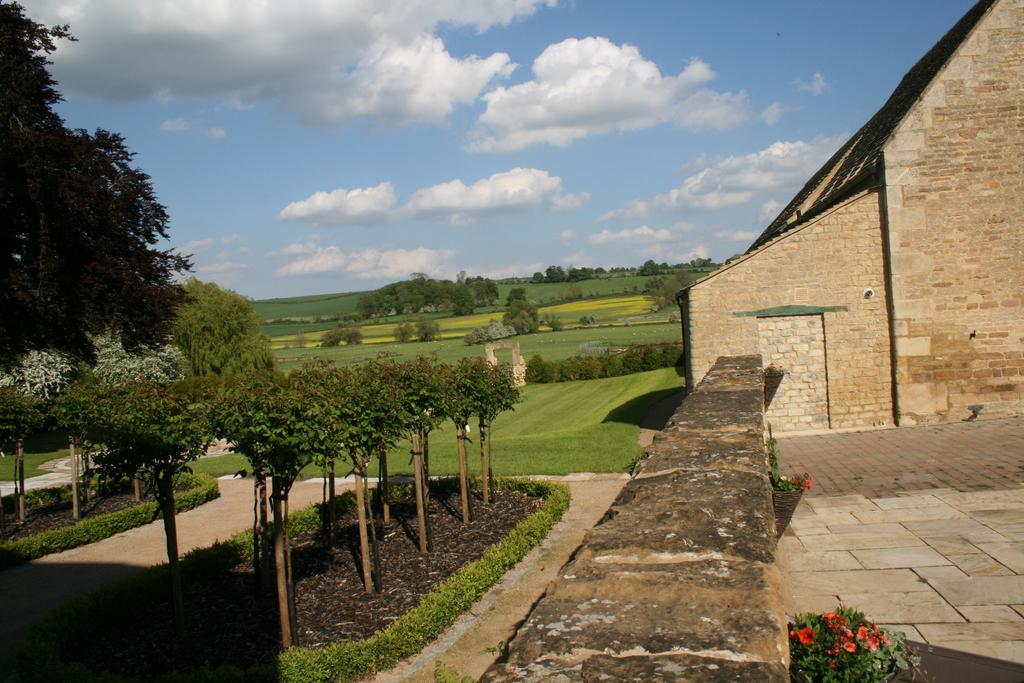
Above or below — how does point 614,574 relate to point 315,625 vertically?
above

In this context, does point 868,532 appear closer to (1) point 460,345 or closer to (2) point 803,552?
(2) point 803,552

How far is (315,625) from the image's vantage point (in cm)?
737

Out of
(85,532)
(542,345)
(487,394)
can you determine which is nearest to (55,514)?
(85,532)

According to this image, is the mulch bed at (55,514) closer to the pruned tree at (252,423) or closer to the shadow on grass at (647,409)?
the pruned tree at (252,423)

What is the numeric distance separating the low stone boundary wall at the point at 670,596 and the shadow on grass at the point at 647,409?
50.9 feet

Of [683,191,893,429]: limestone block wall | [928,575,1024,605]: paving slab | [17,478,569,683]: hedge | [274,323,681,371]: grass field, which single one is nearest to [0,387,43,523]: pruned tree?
[17,478,569,683]: hedge

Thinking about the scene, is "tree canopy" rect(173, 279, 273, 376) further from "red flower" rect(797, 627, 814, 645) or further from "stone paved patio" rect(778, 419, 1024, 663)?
"red flower" rect(797, 627, 814, 645)

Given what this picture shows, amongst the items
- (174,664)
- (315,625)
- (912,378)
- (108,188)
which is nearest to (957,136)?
(912,378)

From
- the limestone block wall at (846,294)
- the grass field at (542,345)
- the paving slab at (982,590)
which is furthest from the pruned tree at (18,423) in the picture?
the grass field at (542,345)

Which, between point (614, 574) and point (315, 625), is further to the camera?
point (315, 625)

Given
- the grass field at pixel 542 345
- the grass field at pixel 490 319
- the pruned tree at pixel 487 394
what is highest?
the grass field at pixel 490 319

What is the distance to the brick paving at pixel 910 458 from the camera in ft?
32.9

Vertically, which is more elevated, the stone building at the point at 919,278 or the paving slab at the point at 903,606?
the stone building at the point at 919,278

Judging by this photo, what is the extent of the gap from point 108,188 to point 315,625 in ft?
38.2
